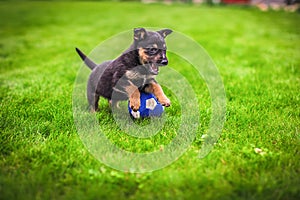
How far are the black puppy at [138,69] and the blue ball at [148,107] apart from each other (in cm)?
6

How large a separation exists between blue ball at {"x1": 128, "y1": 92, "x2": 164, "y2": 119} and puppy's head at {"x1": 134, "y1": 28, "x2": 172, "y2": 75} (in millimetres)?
302

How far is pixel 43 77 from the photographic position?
509 centimetres

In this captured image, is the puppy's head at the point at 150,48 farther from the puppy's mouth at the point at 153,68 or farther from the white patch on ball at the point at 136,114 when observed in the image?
the white patch on ball at the point at 136,114

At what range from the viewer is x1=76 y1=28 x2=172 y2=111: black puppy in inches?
123

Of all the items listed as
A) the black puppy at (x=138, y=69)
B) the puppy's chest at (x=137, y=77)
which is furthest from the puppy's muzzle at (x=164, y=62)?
the puppy's chest at (x=137, y=77)

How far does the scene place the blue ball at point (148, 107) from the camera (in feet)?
10.9

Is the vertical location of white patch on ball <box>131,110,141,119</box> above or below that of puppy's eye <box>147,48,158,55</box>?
below

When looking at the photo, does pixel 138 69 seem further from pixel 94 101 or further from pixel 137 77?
pixel 94 101

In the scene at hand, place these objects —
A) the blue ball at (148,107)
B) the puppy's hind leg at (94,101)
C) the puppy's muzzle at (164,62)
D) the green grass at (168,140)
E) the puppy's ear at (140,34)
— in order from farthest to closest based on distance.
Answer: the puppy's hind leg at (94,101), the blue ball at (148,107), the puppy's ear at (140,34), the puppy's muzzle at (164,62), the green grass at (168,140)

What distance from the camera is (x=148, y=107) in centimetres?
335

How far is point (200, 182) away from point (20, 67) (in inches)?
193

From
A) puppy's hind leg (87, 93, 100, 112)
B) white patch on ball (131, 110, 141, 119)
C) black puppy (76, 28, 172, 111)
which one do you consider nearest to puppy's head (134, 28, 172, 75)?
black puppy (76, 28, 172, 111)

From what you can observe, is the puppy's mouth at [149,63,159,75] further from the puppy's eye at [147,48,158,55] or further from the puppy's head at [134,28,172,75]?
the puppy's eye at [147,48,158,55]

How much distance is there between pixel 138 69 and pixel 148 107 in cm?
46
